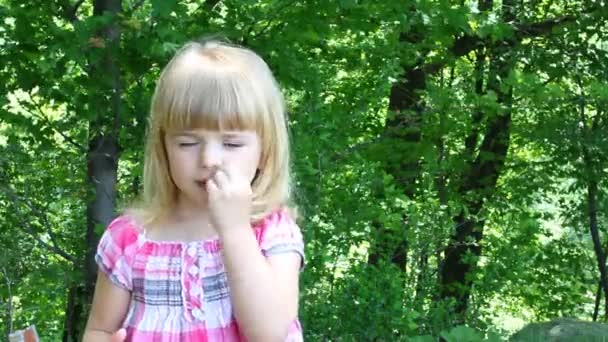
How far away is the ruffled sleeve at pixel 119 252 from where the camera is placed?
1.87m

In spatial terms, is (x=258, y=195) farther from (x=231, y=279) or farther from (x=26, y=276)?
(x=26, y=276)

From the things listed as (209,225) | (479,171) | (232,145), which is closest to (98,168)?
(209,225)

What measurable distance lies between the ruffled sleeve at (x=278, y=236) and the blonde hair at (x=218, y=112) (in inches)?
0.8

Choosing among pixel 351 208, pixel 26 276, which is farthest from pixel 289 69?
pixel 26 276

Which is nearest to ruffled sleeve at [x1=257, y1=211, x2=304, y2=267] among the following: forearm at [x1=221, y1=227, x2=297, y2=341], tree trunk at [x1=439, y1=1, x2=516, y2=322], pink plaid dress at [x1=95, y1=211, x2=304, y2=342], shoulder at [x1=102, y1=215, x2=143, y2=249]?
pink plaid dress at [x1=95, y1=211, x2=304, y2=342]

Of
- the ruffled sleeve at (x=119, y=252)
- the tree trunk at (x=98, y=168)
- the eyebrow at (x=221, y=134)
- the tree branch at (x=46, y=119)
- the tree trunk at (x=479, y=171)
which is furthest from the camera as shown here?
the tree trunk at (x=479, y=171)

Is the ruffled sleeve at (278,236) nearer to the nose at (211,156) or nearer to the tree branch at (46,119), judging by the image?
the nose at (211,156)

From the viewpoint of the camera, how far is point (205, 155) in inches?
67.9

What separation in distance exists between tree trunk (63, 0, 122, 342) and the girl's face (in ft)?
9.24

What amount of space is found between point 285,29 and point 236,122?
316 centimetres

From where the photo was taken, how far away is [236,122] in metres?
1.75

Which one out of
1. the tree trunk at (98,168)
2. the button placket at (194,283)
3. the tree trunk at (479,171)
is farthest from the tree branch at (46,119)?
the button placket at (194,283)

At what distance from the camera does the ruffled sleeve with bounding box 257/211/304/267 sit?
5.88 feet

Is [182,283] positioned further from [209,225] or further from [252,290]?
[252,290]
